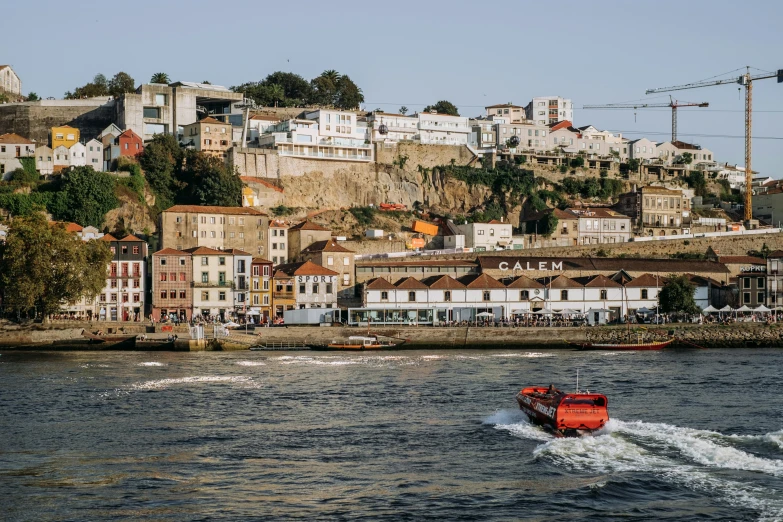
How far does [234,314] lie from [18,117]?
39.6m

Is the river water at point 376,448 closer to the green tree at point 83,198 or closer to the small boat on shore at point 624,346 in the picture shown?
the small boat on shore at point 624,346

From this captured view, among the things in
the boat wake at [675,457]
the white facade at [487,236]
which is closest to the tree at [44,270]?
the white facade at [487,236]

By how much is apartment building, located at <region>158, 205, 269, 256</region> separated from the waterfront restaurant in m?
13.7

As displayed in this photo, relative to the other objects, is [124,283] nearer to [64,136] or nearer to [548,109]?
[64,136]

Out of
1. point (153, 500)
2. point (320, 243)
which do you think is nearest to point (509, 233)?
point (320, 243)

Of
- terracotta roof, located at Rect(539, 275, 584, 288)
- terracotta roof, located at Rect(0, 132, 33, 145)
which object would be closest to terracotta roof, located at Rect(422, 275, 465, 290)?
terracotta roof, located at Rect(539, 275, 584, 288)

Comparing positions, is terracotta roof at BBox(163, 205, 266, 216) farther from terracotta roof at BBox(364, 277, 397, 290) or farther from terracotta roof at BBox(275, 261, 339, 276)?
terracotta roof at BBox(364, 277, 397, 290)

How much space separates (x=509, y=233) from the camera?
10488 centimetres

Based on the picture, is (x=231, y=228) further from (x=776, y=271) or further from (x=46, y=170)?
(x=776, y=271)

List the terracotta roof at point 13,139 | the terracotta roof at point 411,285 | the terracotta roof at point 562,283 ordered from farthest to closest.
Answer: the terracotta roof at point 13,139, the terracotta roof at point 562,283, the terracotta roof at point 411,285

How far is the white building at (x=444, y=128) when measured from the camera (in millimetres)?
123375

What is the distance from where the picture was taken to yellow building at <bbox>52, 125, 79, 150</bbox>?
3954 inches

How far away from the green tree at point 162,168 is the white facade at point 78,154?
201 inches

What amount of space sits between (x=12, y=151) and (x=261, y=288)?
98.4 feet
